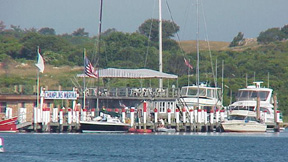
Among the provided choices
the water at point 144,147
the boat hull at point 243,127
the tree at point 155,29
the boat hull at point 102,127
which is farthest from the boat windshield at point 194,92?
the tree at point 155,29

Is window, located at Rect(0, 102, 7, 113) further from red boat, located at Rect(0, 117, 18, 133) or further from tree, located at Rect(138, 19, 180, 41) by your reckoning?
tree, located at Rect(138, 19, 180, 41)

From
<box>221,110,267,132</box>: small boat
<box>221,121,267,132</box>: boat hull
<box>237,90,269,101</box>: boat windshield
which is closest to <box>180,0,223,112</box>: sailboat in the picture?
<box>237,90,269,101</box>: boat windshield

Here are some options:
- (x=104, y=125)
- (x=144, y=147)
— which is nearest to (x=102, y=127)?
(x=104, y=125)

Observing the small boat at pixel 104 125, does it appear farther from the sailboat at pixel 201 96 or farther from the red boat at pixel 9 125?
the sailboat at pixel 201 96

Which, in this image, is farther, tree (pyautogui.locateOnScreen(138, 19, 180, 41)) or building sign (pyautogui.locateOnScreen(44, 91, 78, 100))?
tree (pyautogui.locateOnScreen(138, 19, 180, 41))

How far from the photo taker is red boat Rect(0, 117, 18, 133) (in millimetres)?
74800

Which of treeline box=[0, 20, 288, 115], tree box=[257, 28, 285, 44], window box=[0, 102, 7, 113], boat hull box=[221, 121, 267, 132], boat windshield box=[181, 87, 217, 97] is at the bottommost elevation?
boat hull box=[221, 121, 267, 132]

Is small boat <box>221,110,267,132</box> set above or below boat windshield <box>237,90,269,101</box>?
below

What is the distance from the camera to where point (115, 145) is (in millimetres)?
64875

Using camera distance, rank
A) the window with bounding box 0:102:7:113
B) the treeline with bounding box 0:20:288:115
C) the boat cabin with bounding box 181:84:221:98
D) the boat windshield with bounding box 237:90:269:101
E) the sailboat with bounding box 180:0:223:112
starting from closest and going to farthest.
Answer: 1. the window with bounding box 0:102:7:113
2. the boat windshield with bounding box 237:90:269:101
3. the sailboat with bounding box 180:0:223:112
4. the boat cabin with bounding box 181:84:221:98
5. the treeline with bounding box 0:20:288:115

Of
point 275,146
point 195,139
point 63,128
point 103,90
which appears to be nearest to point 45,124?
point 63,128

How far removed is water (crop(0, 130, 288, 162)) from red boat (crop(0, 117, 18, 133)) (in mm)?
1293

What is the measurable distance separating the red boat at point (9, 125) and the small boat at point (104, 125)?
6.19m

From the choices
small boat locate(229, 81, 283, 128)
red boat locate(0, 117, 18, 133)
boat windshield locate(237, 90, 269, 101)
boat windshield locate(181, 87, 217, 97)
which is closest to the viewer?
red boat locate(0, 117, 18, 133)
